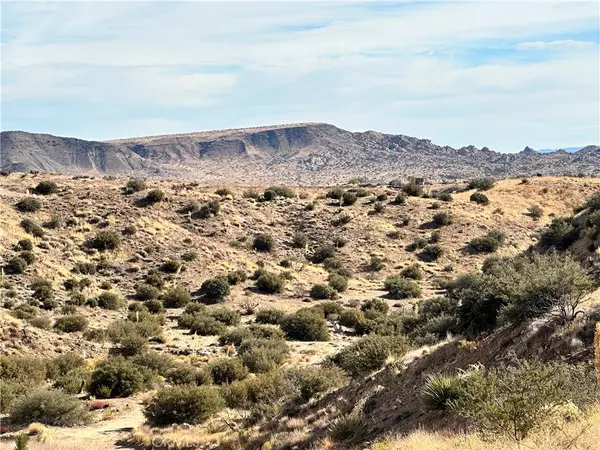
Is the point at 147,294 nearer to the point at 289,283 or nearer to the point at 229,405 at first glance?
the point at 289,283

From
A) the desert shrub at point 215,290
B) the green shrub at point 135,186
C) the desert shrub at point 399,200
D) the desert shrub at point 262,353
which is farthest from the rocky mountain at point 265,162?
the desert shrub at point 262,353

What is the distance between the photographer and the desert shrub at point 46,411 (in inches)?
676

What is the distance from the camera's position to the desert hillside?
13.8m

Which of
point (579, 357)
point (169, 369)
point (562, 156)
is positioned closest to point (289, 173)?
point (562, 156)

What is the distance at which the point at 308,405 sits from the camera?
50.7ft

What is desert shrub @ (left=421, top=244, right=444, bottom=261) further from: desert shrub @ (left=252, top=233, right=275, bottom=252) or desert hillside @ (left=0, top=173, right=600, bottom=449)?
desert shrub @ (left=252, top=233, right=275, bottom=252)

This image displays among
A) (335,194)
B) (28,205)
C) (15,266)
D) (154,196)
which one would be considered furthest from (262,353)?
(335,194)

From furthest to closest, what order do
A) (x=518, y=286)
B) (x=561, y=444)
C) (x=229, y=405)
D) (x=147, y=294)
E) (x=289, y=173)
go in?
(x=289, y=173), (x=147, y=294), (x=229, y=405), (x=518, y=286), (x=561, y=444)

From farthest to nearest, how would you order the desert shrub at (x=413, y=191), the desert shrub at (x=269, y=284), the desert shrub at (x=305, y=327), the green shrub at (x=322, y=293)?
the desert shrub at (x=413, y=191) → the desert shrub at (x=269, y=284) → the green shrub at (x=322, y=293) → the desert shrub at (x=305, y=327)

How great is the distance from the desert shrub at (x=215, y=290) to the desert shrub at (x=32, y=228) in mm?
12376

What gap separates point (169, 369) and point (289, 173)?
481 ft

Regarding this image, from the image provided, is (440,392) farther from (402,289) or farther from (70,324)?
(402,289)

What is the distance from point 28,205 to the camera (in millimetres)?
44938

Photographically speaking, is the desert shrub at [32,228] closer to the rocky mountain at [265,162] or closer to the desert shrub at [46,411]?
the desert shrub at [46,411]
